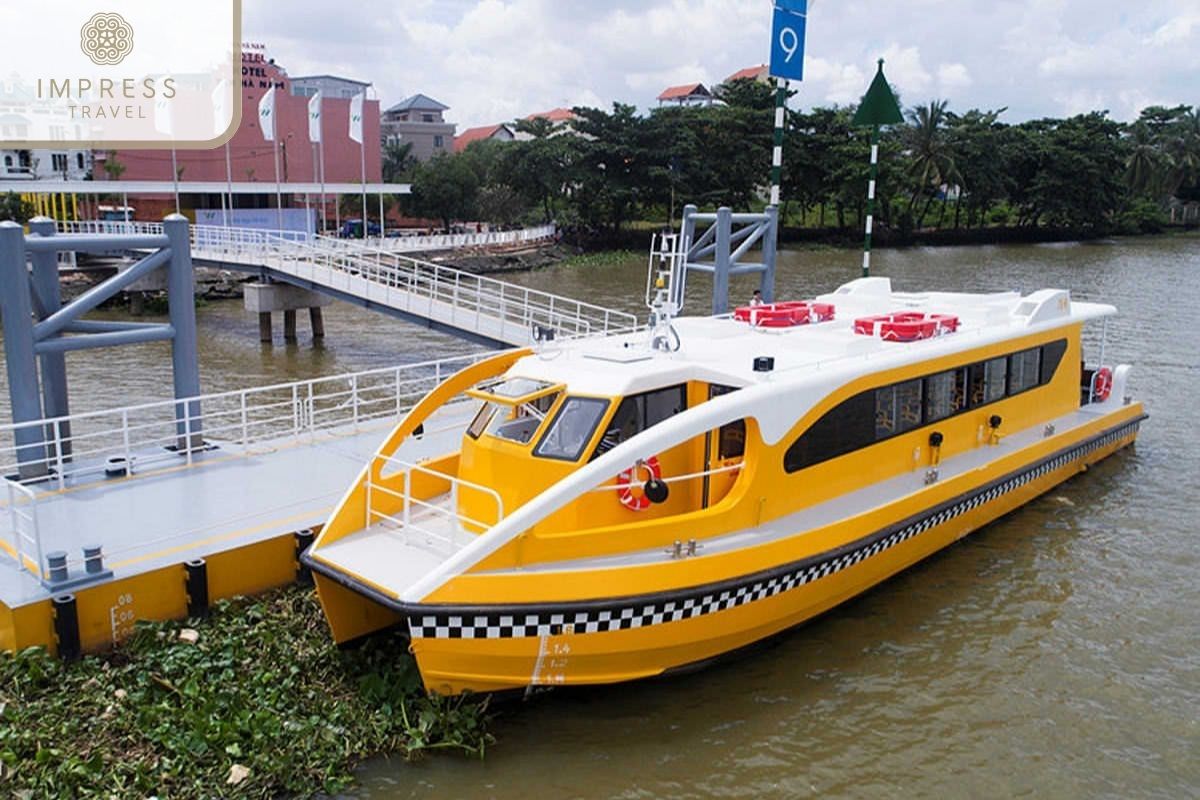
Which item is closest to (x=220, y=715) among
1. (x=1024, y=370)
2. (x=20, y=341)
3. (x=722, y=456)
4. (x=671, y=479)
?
(x=671, y=479)

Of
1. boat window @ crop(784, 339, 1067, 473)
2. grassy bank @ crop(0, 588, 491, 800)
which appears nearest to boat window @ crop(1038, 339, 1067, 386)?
boat window @ crop(784, 339, 1067, 473)

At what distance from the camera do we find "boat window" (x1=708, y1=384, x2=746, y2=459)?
9.24m

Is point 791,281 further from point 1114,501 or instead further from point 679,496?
point 679,496

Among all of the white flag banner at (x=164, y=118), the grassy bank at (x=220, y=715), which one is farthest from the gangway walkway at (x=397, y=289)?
the white flag banner at (x=164, y=118)

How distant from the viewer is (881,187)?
213 feet

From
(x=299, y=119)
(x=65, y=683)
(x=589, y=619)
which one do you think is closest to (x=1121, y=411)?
(x=589, y=619)

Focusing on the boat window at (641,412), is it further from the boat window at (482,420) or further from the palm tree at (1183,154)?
the palm tree at (1183,154)

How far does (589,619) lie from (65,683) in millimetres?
4136

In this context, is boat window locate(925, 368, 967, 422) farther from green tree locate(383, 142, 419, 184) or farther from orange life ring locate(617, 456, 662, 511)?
green tree locate(383, 142, 419, 184)

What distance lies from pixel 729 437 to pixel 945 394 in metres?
3.84

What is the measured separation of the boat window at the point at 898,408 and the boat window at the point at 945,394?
0.72 ft

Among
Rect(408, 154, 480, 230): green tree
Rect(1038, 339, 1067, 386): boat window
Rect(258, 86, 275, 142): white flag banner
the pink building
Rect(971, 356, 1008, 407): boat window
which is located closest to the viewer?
Rect(971, 356, 1008, 407): boat window

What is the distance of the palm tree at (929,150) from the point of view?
67.6 meters

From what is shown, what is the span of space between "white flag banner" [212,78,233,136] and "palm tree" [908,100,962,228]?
45605 millimetres
